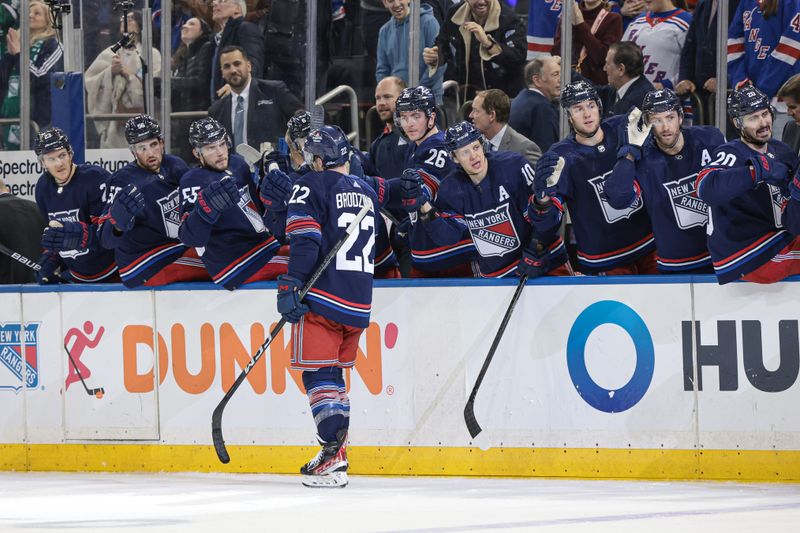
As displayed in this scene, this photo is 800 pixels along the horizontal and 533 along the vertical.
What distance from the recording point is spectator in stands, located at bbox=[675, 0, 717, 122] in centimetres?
667

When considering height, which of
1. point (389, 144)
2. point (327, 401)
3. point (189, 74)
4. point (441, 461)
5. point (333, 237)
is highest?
point (189, 74)

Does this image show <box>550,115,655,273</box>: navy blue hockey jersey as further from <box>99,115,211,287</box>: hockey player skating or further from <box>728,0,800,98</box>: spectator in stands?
<box>99,115,211,287</box>: hockey player skating

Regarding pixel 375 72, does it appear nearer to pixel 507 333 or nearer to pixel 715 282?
pixel 507 333

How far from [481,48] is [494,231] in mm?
1493

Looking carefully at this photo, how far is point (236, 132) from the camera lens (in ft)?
25.3

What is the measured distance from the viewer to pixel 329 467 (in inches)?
226

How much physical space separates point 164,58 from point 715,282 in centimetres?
363

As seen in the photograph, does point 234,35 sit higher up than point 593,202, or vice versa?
point 234,35

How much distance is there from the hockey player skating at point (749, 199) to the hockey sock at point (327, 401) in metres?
1.61

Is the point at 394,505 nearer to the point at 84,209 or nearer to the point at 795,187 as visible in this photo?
the point at 795,187

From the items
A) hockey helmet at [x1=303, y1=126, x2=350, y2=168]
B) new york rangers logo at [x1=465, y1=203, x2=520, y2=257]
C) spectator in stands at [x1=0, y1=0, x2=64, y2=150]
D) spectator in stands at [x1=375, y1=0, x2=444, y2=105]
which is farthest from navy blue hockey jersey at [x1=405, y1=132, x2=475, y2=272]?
spectator in stands at [x1=0, y1=0, x2=64, y2=150]

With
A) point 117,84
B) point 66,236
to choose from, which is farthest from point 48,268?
point 117,84

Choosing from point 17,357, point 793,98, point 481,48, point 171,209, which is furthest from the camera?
point 481,48

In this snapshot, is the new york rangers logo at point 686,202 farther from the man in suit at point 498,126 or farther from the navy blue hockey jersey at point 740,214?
the man in suit at point 498,126
